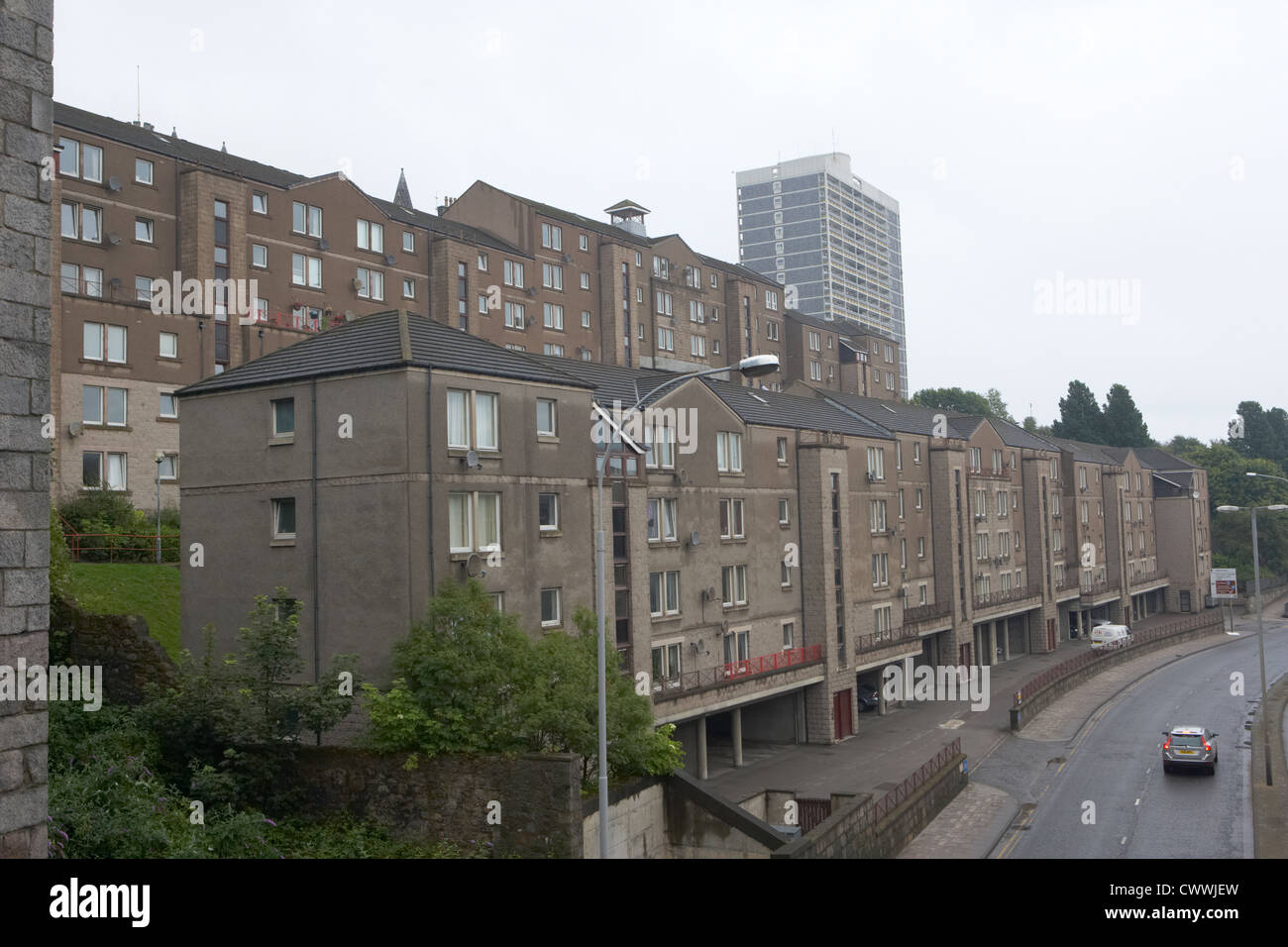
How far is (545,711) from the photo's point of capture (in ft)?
72.7

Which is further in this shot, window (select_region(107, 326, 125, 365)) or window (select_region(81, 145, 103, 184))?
window (select_region(81, 145, 103, 184))

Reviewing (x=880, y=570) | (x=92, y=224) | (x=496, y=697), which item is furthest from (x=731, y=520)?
(x=92, y=224)

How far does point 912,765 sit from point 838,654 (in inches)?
273

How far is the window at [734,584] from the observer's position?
41375 mm

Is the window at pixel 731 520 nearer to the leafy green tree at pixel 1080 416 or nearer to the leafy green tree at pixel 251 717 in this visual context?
the leafy green tree at pixel 251 717

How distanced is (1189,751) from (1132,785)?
306 centimetres

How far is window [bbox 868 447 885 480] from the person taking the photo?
53438 mm

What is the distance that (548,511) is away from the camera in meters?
29.8

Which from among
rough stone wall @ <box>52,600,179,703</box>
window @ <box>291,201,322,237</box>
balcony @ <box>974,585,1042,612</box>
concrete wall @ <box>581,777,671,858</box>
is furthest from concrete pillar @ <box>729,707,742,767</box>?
window @ <box>291,201,322,237</box>

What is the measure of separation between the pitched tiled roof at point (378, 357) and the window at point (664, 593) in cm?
996

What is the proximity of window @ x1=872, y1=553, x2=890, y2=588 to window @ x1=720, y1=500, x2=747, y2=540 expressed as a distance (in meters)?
12.6

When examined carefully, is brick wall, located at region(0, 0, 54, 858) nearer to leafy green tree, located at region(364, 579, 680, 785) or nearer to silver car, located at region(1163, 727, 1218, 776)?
leafy green tree, located at region(364, 579, 680, 785)

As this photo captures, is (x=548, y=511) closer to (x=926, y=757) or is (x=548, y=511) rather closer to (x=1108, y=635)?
(x=926, y=757)

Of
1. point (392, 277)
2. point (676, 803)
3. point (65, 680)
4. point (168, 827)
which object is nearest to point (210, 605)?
point (65, 680)
